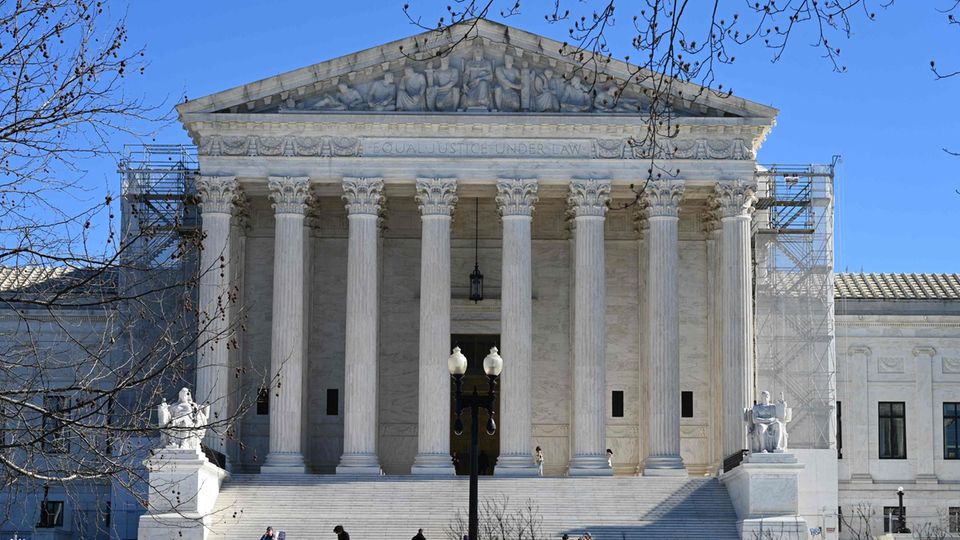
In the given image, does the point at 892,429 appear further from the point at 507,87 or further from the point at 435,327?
the point at 507,87

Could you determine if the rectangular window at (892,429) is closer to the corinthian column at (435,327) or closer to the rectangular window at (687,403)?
the rectangular window at (687,403)

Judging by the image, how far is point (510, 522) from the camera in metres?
50.8

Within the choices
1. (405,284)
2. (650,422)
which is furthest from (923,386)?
(405,284)

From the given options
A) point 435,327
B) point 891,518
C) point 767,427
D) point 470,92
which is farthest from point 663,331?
point 891,518

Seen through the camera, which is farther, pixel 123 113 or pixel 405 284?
pixel 405 284

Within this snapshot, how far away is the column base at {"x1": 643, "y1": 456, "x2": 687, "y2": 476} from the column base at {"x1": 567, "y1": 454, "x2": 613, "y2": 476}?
1378 millimetres

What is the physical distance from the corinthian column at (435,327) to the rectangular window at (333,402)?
17.8 feet

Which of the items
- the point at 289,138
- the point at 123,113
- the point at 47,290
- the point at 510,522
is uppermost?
the point at 289,138

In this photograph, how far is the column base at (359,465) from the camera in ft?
186

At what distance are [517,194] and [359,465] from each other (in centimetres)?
1067

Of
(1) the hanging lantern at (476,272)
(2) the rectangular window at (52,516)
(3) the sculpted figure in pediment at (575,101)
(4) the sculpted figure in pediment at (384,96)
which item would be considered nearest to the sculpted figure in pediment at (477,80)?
(4) the sculpted figure in pediment at (384,96)

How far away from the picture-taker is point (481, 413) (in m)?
62.8

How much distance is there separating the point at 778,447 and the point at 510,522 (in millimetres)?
8826

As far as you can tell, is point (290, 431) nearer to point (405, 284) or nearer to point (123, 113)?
point (405, 284)
